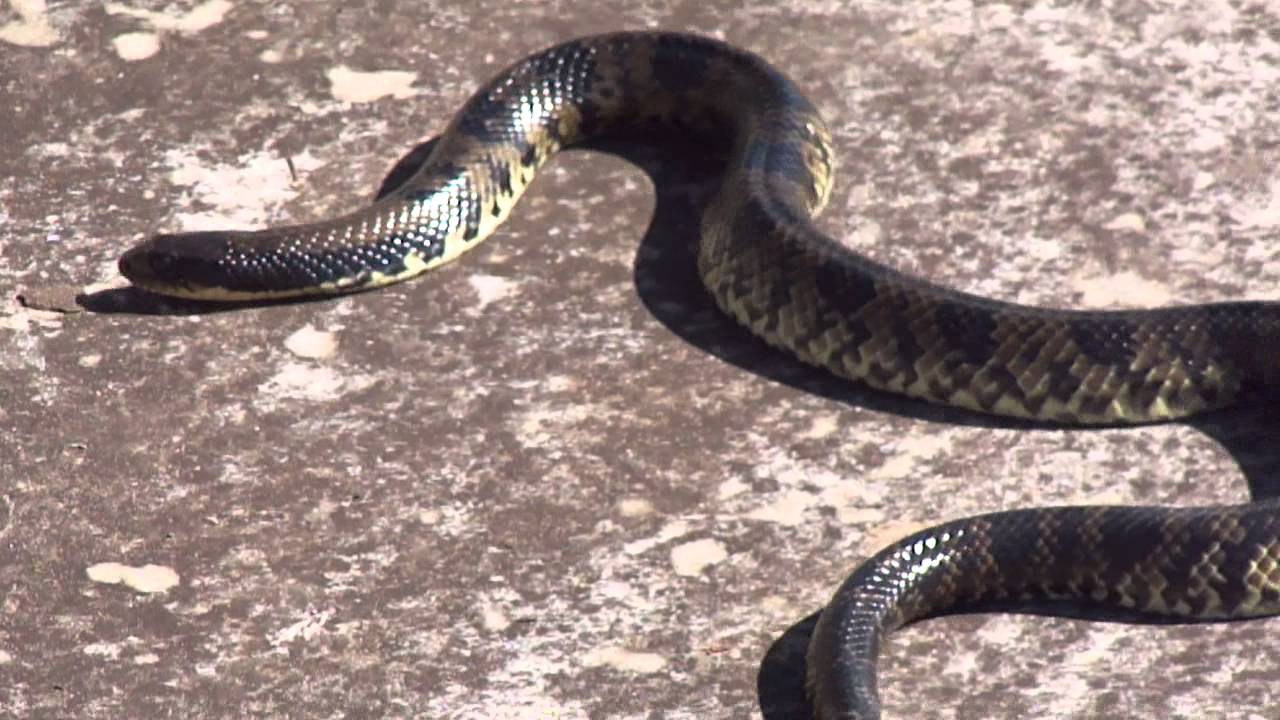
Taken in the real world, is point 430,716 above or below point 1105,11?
below

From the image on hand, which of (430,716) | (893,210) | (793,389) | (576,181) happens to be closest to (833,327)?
(793,389)

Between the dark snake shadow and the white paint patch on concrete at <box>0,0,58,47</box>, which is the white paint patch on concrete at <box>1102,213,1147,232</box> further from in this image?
the white paint patch on concrete at <box>0,0,58,47</box>

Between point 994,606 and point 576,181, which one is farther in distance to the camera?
point 576,181

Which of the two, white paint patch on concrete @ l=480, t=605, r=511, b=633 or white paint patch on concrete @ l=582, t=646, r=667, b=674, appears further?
white paint patch on concrete @ l=480, t=605, r=511, b=633

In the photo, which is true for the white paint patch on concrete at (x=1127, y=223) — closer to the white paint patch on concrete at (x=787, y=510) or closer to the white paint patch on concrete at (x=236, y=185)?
the white paint patch on concrete at (x=787, y=510)

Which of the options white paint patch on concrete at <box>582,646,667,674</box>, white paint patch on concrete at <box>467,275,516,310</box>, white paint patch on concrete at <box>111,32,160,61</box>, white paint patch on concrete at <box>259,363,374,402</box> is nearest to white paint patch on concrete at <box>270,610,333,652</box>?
white paint patch on concrete at <box>582,646,667,674</box>

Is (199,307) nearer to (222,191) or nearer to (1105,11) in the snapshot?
(222,191)

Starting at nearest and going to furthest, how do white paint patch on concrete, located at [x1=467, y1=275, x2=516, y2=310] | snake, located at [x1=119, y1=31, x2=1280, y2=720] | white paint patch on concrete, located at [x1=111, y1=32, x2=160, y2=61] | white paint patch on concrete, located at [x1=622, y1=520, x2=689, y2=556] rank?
snake, located at [x1=119, y1=31, x2=1280, y2=720]
white paint patch on concrete, located at [x1=622, y1=520, x2=689, y2=556]
white paint patch on concrete, located at [x1=467, y1=275, x2=516, y2=310]
white paint patch on concrete, located at [x1=111, y1=32, x2=160, y2=61]
